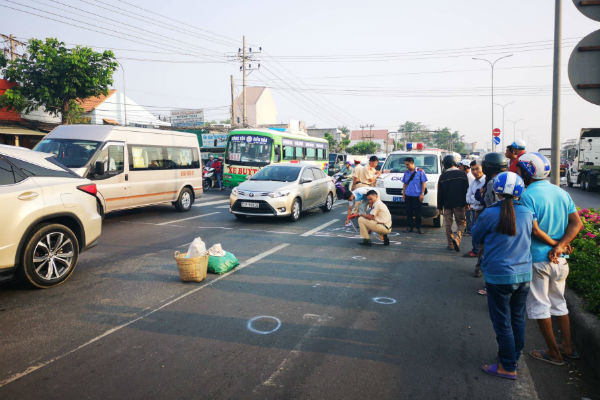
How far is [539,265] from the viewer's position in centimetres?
370

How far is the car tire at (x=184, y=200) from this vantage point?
1347cm

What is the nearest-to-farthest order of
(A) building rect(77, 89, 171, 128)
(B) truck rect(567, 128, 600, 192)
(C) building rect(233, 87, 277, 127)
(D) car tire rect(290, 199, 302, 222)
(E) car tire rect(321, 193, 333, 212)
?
(D) car tire rect(290, 199, 302, 222) < (E) car tire rect(321, 193, 333, 212) < (B) truck rect(567, 128, 600, 192) < (A) building rect(77, 89, 171, 128) < (C) building rect(233, 87, 277, 127)

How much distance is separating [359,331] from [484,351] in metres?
1.19

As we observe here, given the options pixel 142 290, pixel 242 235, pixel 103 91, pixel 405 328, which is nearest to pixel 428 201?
pixel 242 235

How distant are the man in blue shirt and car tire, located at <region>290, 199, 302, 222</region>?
121 inches

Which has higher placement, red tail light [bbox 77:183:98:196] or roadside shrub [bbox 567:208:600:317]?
red tail light [bbox 77:183:98:196]

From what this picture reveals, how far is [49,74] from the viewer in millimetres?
24078

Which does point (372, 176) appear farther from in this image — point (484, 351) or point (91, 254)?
point (484, 351)

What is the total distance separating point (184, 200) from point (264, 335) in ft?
33.3

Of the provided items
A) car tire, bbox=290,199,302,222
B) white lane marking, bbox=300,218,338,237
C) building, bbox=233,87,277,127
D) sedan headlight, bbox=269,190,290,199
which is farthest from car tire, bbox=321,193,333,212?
building, bbox=233,87,277,127

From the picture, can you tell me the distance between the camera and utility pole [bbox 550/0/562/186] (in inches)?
281

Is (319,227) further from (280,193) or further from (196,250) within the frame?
(196,250)

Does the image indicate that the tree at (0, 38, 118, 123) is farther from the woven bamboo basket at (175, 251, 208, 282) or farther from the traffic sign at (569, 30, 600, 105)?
the traffic sign at (569, 30, 600, 105)

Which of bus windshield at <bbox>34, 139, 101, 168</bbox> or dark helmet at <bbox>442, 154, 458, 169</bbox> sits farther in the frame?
bus windshield at <bbox>34, 139, 101, 168</bbox>
